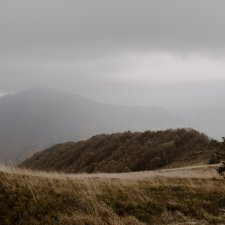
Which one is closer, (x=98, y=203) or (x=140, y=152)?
(x=98, y=203)

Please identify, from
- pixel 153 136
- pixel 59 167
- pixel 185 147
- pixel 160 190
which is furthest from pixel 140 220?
pixel 59 167

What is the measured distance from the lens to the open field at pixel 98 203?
37.4 ft

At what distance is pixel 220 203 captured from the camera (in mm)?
14055

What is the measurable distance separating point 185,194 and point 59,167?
3651 inches

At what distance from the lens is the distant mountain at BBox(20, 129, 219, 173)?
61519mm

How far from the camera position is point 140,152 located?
7850 cm

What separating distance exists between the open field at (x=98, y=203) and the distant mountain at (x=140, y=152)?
97.9 ft

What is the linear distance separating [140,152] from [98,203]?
66459mm

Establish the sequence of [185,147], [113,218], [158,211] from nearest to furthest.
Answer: [113,218], [158,211], [185,147]

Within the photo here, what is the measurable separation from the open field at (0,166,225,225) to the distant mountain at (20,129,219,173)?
97.9 feet

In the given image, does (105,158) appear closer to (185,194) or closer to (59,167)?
(59,167)

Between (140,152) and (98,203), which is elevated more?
(98,203)

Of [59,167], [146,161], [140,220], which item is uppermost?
[140,220]

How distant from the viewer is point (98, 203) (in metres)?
12.5
